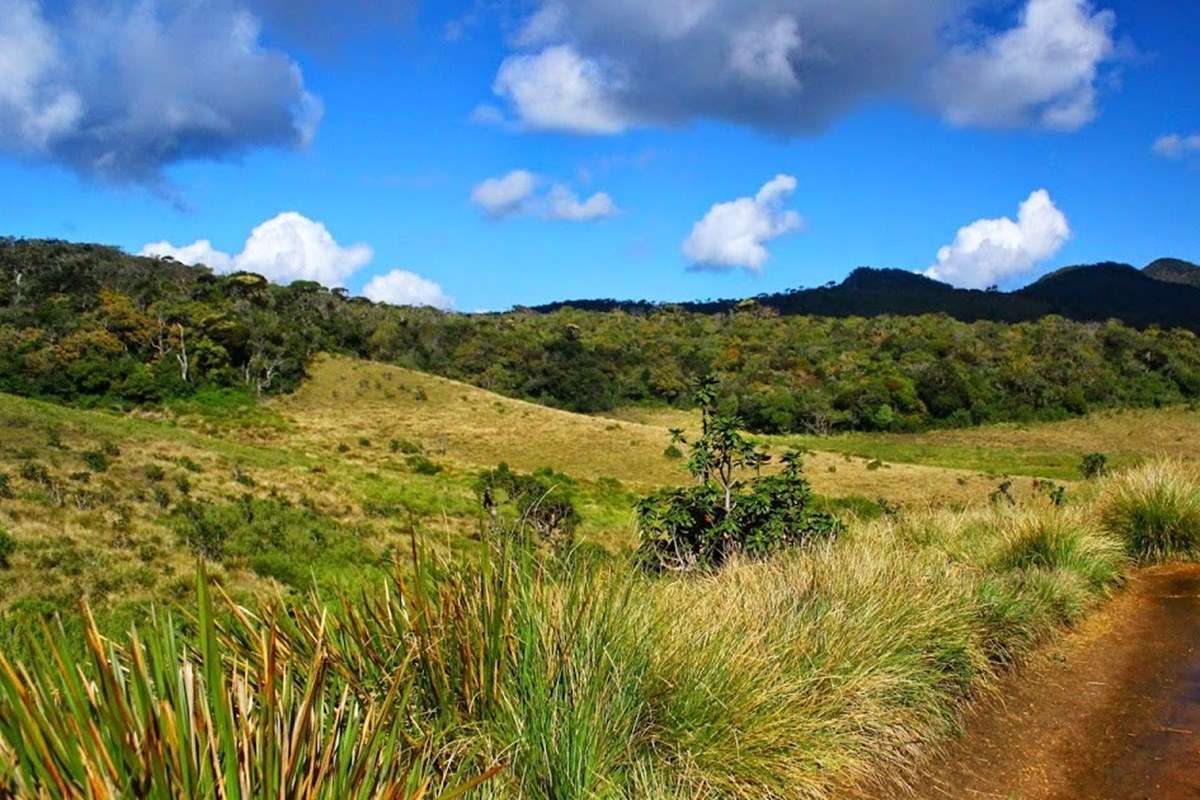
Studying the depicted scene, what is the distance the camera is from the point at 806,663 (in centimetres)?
438

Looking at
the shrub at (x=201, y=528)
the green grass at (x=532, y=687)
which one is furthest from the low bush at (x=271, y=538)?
the green grass at (x=532, y=687)

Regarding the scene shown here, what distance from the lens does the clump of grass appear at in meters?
8.60

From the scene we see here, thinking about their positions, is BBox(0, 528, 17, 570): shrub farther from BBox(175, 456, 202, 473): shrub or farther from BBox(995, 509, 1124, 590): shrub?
BBox(995, 509, 1124, 590): shrub

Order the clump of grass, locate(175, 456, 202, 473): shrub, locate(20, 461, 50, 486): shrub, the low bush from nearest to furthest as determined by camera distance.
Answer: the clump of grass
the low bush
locate(20, 461, 50, 486): shrub
locate(175, 456, 202, 473): shrub

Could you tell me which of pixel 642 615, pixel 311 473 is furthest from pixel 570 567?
pixel 311 473

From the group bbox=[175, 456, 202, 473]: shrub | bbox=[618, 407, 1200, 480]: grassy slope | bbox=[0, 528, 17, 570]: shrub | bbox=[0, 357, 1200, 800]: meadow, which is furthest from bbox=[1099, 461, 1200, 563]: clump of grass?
bbox=[618, 407, 1200, 480]: grassy slope

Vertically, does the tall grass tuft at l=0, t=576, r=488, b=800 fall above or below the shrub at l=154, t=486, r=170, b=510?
above

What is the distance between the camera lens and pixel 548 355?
279 feet

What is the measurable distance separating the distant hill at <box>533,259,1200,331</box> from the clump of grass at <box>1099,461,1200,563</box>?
129m

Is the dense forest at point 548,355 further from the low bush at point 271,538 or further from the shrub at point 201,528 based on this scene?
the shrub at point 201,528

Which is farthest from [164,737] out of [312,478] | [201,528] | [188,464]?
[312,478]

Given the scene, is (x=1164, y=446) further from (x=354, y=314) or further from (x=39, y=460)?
(x=354, y=314)

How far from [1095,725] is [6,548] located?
71.6 ft

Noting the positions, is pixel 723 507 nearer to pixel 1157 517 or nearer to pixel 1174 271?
pixel 1157 517
